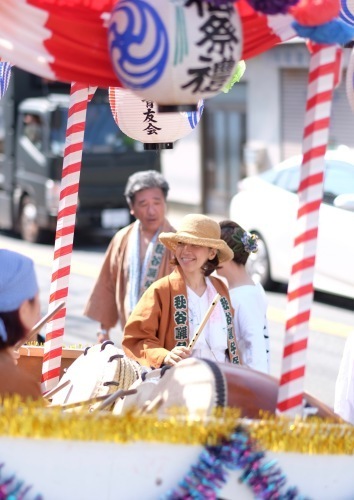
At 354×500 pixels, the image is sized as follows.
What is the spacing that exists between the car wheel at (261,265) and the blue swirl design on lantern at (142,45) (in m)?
9.04

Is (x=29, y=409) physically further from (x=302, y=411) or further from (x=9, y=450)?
(x=302, y=411)

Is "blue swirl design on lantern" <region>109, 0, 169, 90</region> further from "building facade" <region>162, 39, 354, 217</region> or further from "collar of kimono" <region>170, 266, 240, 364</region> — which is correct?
"building facade" <region>162, 39, 354, 217</region>

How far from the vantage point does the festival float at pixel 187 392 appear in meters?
3.55

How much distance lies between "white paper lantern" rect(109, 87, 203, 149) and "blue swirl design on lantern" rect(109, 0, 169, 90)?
1.81 meters

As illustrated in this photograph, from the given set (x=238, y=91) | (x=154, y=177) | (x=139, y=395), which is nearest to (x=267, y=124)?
(x=238, y=91)

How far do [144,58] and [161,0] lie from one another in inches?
8.8

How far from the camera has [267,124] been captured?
19250 millimetres

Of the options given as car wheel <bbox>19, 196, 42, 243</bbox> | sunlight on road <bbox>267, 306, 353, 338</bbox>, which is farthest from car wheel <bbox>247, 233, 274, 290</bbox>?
car wheel <bbox>19, 196, 42, 243</bbox>

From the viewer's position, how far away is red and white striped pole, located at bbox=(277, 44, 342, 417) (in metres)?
3.83

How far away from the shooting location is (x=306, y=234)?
12.6ft

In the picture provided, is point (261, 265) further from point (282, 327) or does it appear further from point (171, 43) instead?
point (171, 43)

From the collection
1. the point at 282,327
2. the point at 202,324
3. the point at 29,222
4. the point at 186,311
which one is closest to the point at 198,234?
the point at 186,311

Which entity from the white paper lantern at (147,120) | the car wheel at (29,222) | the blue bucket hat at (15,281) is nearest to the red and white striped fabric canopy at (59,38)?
the blue bucket hat at (15,281)

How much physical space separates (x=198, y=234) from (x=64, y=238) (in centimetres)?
65
